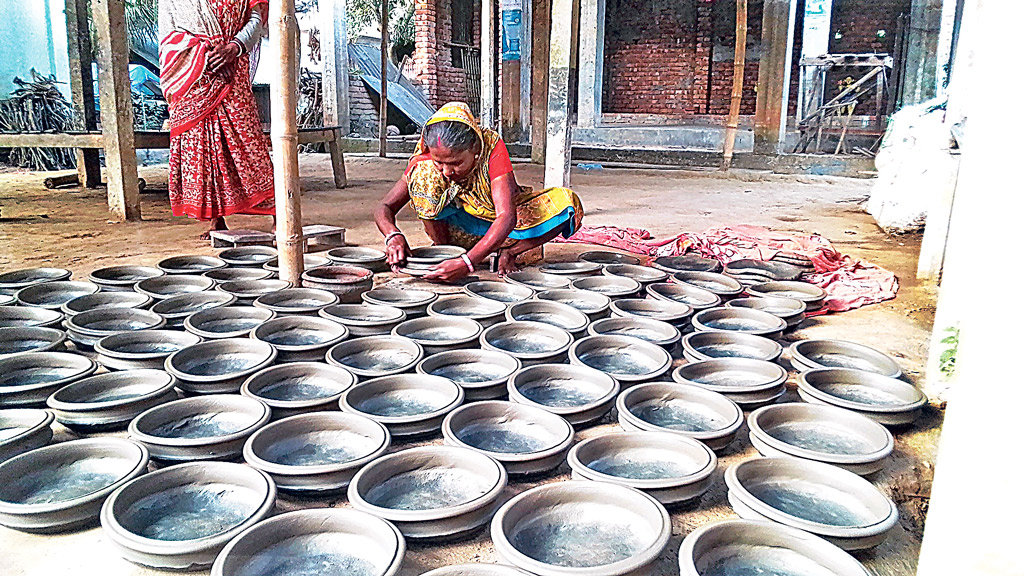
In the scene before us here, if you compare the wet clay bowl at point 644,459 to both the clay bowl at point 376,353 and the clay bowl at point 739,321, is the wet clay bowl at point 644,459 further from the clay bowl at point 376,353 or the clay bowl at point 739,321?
the clay bowl at point 739,321

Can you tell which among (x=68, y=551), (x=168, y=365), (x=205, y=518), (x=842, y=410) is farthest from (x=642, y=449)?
(x=168, y=365)

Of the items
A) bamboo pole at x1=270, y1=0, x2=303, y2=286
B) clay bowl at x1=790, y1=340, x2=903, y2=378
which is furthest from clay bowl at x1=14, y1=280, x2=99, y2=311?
clay bowl at x1=790, y1=340, x2=903, y2=378

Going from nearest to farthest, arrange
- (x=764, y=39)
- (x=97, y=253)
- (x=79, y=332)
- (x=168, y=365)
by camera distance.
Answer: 1. (x=168, y=365)
2. (x=79, y=332)
3. (x=97, y=253)
4. (x=764, y=39)

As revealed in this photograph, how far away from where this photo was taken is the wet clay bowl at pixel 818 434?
143cm

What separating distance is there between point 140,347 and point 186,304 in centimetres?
37

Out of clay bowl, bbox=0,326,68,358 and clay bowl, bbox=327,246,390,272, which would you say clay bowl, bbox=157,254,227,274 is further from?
clay bowl, bbox=0,326,68,358

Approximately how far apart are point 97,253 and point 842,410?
3398mm

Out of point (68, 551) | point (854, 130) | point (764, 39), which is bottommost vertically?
point (68, 551)

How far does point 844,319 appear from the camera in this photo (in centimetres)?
267

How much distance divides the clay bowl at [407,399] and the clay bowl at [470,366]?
0.07 meters

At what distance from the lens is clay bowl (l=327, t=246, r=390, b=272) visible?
2.97 metres

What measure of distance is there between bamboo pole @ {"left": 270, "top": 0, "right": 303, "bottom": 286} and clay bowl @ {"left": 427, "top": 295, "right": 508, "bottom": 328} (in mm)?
597

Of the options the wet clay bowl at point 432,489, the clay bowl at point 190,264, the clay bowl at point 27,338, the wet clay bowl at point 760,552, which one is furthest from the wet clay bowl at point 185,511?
the clay bowl at point 190,264

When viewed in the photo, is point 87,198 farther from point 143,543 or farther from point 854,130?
point 854,130
